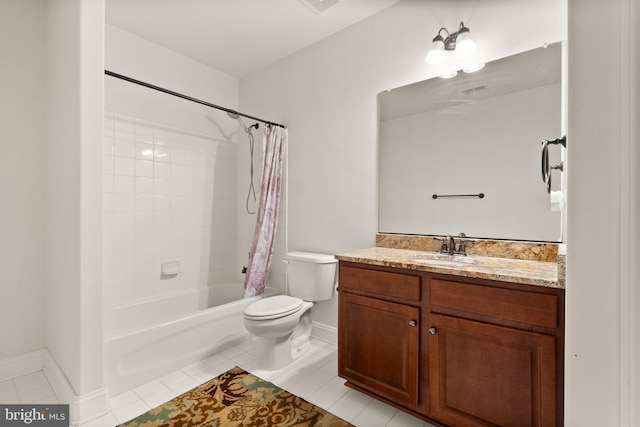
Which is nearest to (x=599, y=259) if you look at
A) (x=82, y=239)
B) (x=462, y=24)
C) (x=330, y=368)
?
(x=462, y=24)

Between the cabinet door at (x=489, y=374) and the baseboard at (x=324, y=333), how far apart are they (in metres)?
1.12

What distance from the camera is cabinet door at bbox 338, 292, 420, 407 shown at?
57.4 inches

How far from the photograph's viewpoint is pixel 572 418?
0.88m

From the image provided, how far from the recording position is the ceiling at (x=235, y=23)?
2.12m

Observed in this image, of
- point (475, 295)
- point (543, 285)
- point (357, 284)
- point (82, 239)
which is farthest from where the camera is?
point (357, 284)

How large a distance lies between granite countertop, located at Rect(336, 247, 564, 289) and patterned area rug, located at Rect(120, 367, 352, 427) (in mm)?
850

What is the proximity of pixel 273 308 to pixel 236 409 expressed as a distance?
24.6 inches

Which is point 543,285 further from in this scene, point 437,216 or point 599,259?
point 437,216

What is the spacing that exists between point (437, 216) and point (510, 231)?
0.42 m

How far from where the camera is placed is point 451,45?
183 cm

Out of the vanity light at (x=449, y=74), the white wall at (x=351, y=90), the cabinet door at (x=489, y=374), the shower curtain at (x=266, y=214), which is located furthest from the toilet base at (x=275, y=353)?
the vanity light at (x=449, y=74)

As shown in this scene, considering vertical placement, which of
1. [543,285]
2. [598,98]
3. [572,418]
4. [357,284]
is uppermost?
[598,98]
